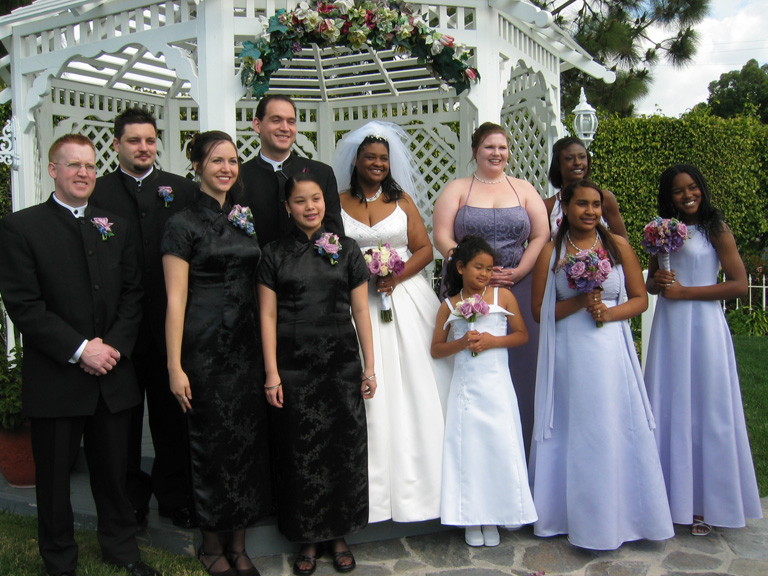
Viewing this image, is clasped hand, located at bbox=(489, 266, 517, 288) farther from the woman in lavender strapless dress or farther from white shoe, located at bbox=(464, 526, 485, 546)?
white shoe, located at bbox=(464, 526, 485, 546)

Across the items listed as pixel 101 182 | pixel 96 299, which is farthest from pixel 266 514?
pixel 101 182

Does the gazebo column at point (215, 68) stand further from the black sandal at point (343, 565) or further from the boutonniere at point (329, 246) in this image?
the black sandal at point (343, 565)

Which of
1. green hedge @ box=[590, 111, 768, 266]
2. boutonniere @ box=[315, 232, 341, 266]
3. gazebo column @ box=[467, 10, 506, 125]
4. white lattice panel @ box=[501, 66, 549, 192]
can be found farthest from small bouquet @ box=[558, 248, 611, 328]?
green hedge @ box=[590, 111, 768, 266]

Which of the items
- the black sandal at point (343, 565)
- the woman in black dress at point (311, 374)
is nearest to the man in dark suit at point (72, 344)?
the woman in black dress at point (311, 374)

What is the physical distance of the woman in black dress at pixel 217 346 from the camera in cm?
329

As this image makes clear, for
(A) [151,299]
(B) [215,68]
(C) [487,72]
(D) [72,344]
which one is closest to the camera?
(D) [72,344]

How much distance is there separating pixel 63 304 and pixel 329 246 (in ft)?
4.17

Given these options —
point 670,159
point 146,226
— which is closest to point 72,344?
point 146,226

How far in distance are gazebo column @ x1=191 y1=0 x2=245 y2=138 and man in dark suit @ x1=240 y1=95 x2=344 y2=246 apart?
1.68 feet

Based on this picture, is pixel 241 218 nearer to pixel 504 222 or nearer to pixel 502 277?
pixel 502 277

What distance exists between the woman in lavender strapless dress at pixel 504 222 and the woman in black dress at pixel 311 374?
110 cm

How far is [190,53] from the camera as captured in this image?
189 inches

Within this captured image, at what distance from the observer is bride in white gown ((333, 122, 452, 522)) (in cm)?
389

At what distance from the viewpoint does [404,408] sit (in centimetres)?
398
